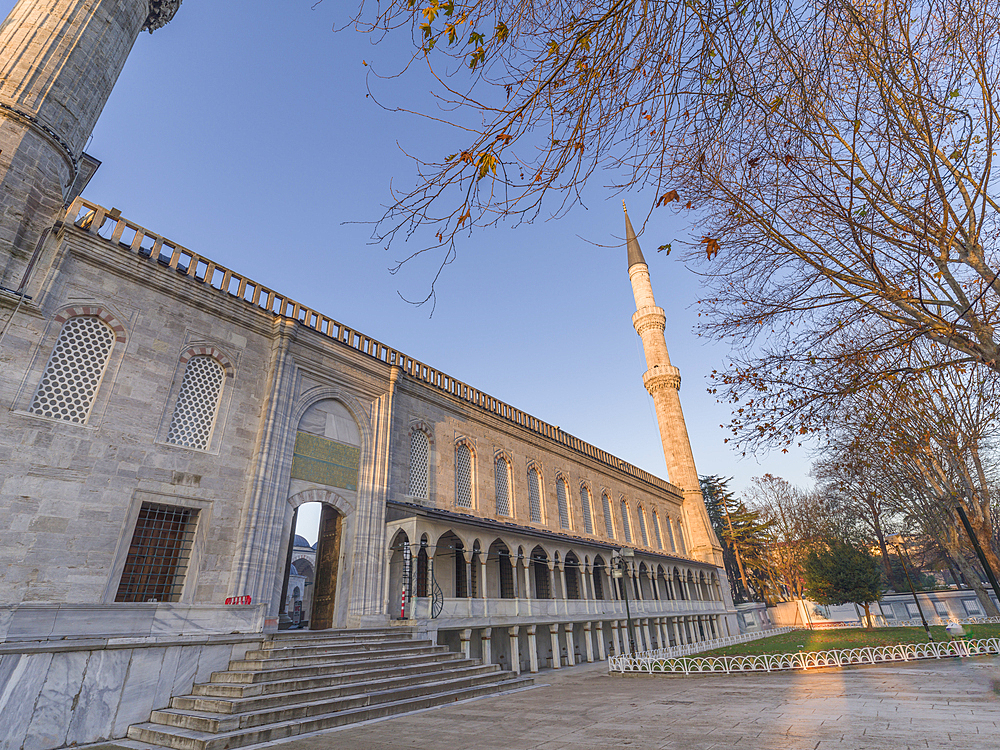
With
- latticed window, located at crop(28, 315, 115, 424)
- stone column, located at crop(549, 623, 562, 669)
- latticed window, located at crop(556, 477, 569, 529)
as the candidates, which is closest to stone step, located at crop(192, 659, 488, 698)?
latticed window, located at crop(28, 315, 115, 424)

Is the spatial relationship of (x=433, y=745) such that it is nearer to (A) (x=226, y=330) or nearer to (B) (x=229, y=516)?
(B) (x=229, y=516)

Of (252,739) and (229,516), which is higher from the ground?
(229,516)

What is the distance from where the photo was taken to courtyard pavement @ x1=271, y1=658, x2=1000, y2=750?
507 centimetres

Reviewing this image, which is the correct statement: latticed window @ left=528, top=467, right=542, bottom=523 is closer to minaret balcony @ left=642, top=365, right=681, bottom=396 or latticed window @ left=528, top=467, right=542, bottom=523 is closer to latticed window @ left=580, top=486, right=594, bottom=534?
latticed window @ left=580, top=486, right=594, bottom=534

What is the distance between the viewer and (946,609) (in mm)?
38656

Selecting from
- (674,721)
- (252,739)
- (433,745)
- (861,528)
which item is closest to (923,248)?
(674,721)

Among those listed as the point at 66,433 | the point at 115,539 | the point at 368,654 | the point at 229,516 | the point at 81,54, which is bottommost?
the point at 368,654

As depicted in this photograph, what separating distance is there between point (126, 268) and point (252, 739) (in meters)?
10.0

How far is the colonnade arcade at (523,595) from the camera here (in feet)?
46.1

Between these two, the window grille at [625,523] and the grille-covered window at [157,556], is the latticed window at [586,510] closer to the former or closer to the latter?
the window grille at [625,523]

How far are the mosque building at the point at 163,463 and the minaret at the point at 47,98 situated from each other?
0.05m

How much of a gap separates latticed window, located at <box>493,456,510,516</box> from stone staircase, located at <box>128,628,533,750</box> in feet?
27.8

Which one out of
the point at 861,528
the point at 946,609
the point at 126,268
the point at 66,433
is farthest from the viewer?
the point at 861,528

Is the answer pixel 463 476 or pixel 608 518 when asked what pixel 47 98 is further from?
pixel 608 518
